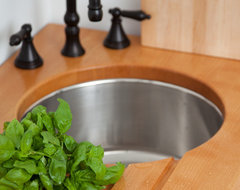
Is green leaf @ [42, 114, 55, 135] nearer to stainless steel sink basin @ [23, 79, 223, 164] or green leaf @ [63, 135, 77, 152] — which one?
green leaf @ [63, 135, 77, 152]

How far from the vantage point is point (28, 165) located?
0.73 metres

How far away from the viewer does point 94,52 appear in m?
1.30

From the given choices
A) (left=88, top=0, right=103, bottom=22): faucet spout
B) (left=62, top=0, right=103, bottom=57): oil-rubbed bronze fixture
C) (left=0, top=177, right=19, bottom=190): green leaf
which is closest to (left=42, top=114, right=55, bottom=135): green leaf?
(left=0, top=177, right=19, bottom=190): green leaf

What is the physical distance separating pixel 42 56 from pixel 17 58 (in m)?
0.08

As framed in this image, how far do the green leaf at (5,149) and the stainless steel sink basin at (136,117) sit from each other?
458 mm

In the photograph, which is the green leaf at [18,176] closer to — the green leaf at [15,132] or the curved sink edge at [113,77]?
the green leaf at [15,132]

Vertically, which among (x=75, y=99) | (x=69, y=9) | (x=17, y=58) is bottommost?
(x=75, y=99)

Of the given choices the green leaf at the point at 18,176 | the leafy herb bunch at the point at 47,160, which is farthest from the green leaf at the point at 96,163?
the green leaf at the point at 18,176

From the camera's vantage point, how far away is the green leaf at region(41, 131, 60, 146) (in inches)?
29.7

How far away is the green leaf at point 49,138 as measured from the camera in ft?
2.48

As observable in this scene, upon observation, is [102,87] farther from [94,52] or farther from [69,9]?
[69,9]

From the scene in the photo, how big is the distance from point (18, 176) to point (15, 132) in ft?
0.25

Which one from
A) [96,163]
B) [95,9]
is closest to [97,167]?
[96,163]

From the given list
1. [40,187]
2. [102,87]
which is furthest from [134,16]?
[40,187]
